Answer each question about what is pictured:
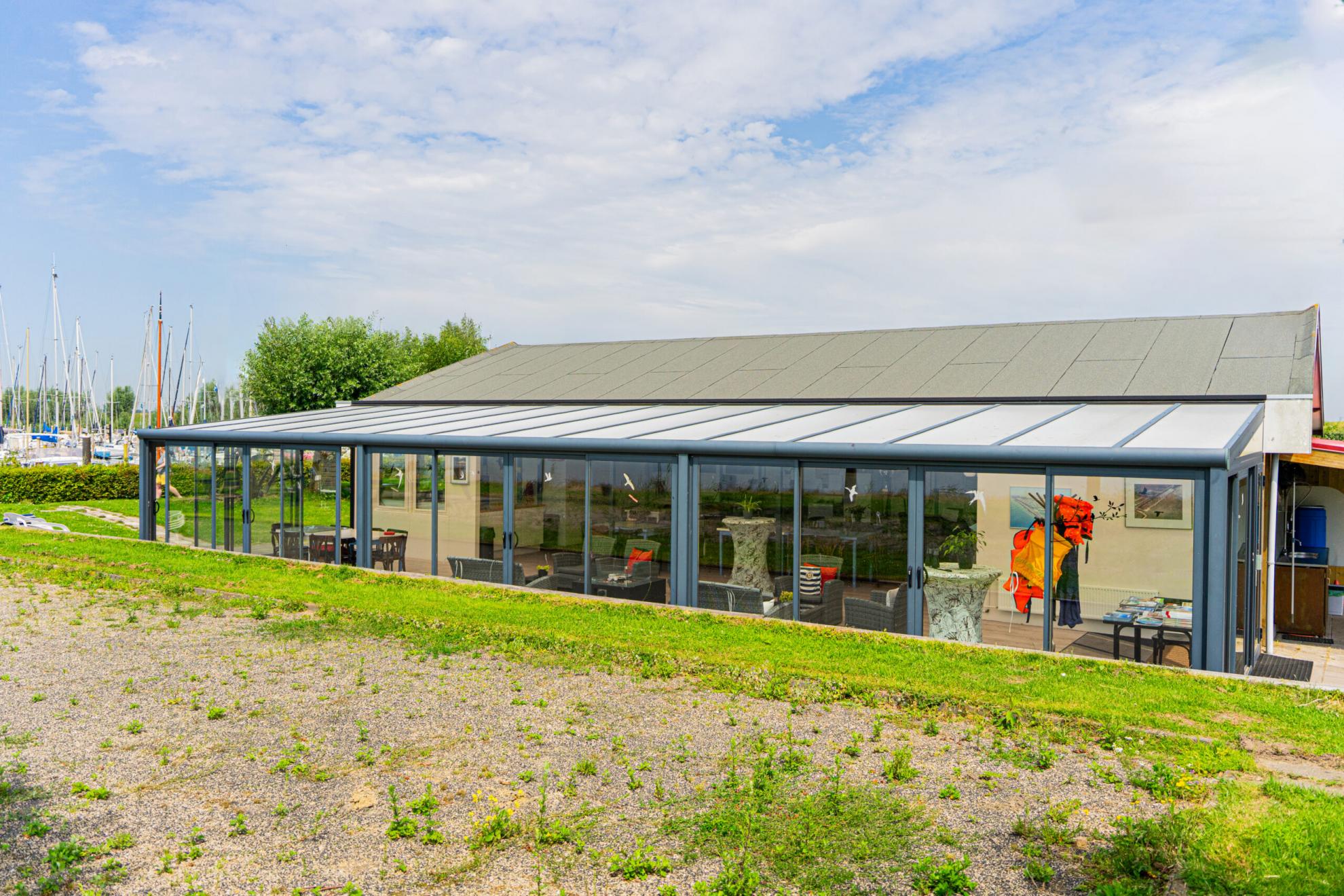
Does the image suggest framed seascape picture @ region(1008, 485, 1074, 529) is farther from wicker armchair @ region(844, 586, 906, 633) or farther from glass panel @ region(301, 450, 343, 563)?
glass panel @ region(301, 450, 343, 563)

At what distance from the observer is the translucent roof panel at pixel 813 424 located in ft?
36.3

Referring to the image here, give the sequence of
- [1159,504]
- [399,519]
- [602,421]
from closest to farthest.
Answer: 1. [1159,504]
2. [399,519]
3. [602,421]

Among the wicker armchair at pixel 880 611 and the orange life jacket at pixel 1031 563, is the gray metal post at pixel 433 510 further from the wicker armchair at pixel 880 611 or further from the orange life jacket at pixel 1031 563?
the orange life jacket at pixel 1031 563

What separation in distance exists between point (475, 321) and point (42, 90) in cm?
4521

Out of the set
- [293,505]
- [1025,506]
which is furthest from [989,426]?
[293,505]

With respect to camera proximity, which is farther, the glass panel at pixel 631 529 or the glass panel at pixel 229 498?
the glass panel at pixel 229 498

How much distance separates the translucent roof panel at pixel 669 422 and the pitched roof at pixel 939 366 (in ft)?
2.26

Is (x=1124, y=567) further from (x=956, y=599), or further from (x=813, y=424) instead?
(x=813, y=424)

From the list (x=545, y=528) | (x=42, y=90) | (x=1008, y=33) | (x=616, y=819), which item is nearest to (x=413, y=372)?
(x=42, y=90)

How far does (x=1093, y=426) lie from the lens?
1015 cm

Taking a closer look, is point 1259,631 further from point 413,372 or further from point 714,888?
point 413,372

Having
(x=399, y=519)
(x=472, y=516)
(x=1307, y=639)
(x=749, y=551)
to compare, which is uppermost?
(x=472, y=516)

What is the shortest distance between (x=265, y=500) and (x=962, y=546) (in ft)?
38.4

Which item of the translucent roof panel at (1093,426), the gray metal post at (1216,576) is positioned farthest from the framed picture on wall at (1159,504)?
the translucent roof panel at (1093,426)
